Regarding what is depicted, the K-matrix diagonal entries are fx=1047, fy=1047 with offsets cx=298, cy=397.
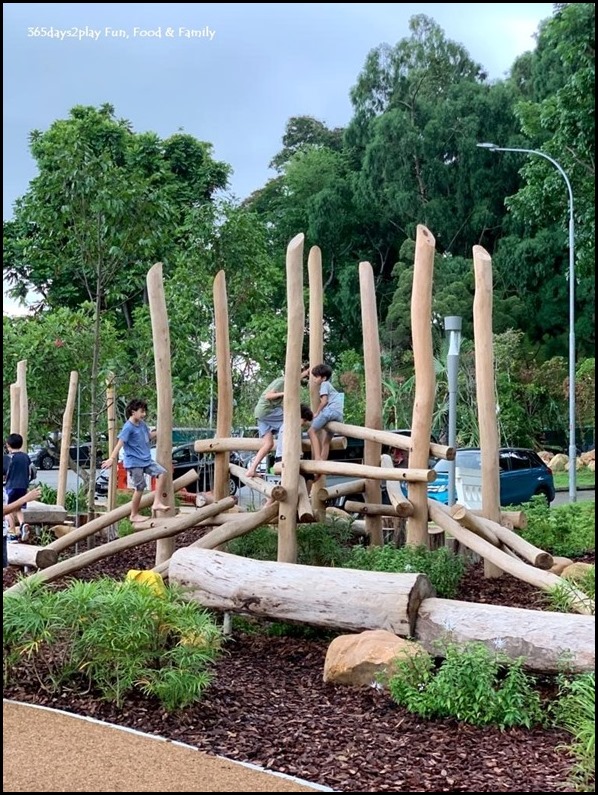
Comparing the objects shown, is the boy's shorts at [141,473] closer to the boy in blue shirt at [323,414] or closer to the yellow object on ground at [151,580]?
the yellow object on ground at [151,580]

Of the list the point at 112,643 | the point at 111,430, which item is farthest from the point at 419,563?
the point at 111,430

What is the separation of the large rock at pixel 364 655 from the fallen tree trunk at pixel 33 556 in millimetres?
4180

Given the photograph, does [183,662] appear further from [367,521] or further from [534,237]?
[534,237]

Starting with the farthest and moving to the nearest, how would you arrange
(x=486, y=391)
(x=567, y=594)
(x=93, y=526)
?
(x=93, y=526)
(x=486, y=391)
(x=567, y=594)

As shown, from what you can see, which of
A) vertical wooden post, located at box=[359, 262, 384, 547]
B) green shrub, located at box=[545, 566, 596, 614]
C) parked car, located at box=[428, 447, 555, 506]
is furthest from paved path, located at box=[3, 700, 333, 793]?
parked car, located at box=[428, 447, 555, 506]

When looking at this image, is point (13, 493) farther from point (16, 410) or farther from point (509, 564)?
point (509, 564)

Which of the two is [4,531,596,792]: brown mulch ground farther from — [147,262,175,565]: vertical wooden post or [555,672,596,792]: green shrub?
[147,262,175,565]: vertical wooden post

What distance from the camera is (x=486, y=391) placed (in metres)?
10.3

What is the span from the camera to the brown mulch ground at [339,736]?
5395 mm

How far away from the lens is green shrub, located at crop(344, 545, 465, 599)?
9125mm

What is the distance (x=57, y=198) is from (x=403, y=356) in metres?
23.2

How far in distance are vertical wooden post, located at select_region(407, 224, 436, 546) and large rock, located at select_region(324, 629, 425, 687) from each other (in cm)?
265

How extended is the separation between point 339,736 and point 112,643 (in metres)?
1.48

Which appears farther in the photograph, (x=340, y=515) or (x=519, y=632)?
(x=340, y=515)
